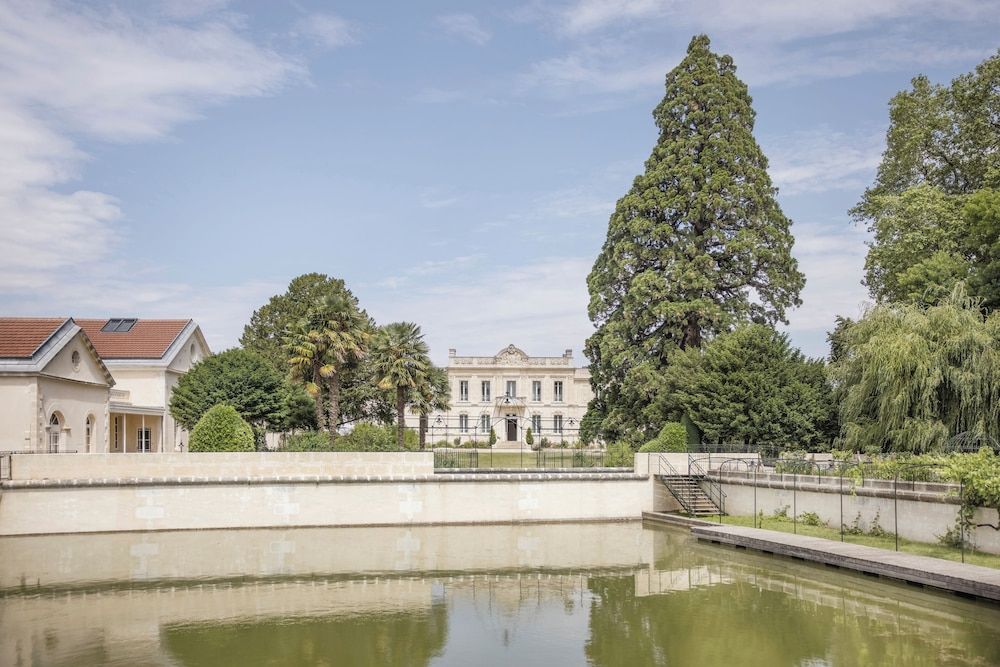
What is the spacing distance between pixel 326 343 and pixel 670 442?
50.5 feet

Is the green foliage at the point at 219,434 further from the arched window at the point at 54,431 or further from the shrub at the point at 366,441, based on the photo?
the arched window at the point at 54,431

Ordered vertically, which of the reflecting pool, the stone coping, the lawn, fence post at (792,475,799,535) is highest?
the stone coping

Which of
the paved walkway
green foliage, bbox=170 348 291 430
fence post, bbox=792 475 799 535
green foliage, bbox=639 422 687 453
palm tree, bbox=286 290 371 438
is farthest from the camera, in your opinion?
palm tree, bbox=286 290 371 438

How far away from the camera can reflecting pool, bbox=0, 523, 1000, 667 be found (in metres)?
14.2

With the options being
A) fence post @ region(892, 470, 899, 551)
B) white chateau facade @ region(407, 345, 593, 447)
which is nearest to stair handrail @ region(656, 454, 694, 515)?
fence post @ region(892, 470, 899, 551)

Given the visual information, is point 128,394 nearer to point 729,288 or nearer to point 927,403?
point 729,288

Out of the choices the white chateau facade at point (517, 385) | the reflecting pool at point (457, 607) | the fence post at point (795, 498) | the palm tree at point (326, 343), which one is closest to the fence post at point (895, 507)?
the reflecting pool at point (457, 607)

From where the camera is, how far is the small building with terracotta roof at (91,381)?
29094 millimetres

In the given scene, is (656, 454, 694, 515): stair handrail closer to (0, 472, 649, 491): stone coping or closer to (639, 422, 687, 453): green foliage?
(0, 472, 649, 491): stone coping

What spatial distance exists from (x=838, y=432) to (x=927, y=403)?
25.0 feet

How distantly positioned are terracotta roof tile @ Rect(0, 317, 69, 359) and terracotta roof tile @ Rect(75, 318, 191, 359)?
452 inches

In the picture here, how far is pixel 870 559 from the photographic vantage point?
19906 millimetres

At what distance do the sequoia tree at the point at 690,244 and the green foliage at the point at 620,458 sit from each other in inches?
156

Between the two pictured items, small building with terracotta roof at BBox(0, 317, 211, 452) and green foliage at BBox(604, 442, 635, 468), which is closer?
small building with terracotta roof at BBox(0, 317, 211, 452)
